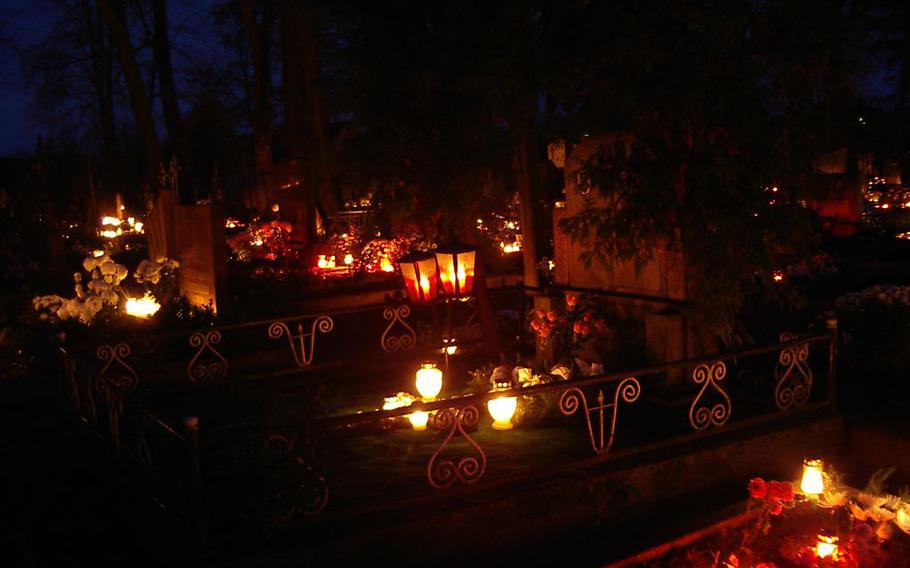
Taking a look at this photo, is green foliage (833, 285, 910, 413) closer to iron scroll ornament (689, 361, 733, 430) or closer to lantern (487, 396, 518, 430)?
iron scroll ornament (689, 361, 733, 430)

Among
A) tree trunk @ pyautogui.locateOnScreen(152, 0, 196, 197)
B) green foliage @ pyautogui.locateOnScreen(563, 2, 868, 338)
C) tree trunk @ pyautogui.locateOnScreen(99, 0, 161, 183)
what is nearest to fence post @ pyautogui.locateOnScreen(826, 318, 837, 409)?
green foliage @ pyautogui.locateOnScreen(563, 2, 868, 338)

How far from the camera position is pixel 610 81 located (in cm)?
634

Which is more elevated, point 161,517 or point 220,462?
point 220,462

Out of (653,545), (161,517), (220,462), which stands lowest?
(653,545)

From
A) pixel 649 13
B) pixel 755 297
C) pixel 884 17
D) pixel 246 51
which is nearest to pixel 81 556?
pixel 649 13

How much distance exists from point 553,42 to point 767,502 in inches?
159

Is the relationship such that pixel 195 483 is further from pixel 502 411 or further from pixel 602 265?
pixel 602 265

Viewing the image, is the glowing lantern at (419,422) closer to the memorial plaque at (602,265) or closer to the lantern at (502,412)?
the lantern at (502,412)

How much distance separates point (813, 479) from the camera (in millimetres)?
5391

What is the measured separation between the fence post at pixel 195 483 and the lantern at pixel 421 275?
3.25 metres

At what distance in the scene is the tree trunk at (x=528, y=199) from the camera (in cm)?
842

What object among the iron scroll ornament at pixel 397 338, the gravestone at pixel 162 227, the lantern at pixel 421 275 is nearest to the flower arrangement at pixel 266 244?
the gravestone at pixel 162 227

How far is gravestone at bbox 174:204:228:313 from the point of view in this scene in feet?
35.9

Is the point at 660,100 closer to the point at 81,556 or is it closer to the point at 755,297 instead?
the point at 755,297
